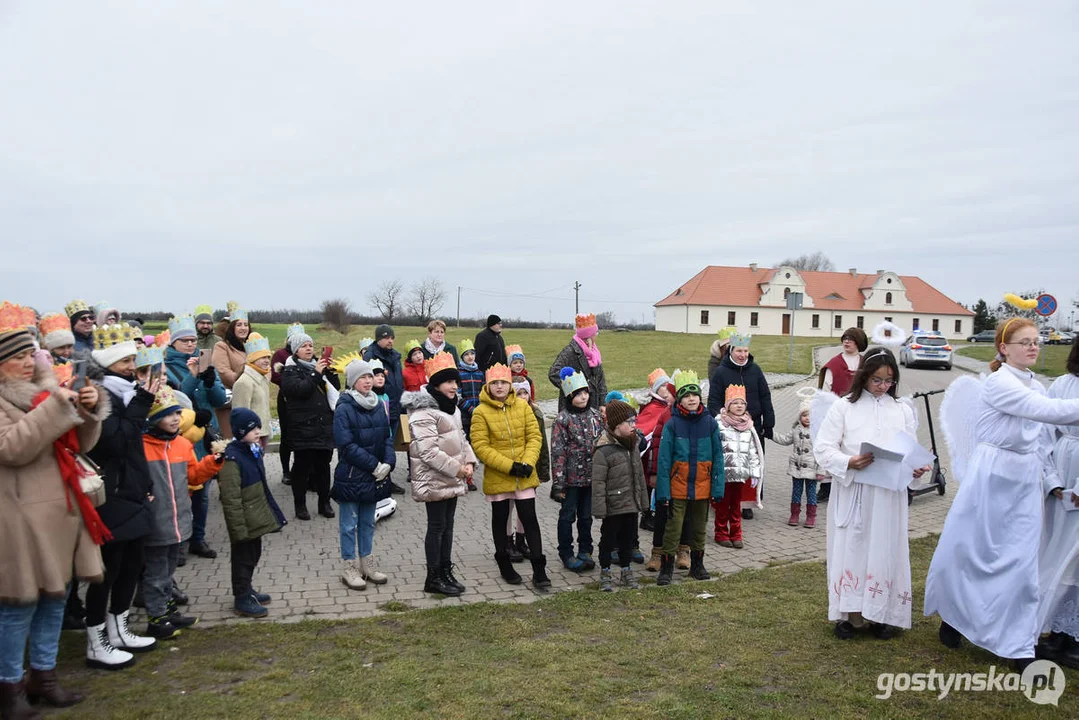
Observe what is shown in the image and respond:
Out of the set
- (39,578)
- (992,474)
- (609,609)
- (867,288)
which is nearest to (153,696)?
(39,578)

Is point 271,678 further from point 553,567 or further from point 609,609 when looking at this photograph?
point 553,567

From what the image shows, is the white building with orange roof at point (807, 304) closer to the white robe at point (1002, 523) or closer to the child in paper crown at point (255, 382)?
the child in paper crown at point (255, 382)

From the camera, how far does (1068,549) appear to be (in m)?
4.55

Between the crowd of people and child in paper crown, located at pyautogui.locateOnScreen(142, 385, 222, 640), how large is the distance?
15mm

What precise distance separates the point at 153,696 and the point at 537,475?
3.22 m

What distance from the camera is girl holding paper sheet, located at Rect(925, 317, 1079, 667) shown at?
14.2ft

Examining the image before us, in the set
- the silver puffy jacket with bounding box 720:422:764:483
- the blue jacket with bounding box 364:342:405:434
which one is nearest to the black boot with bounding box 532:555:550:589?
the silver puffy jacket with bounding box 720:422:764:483

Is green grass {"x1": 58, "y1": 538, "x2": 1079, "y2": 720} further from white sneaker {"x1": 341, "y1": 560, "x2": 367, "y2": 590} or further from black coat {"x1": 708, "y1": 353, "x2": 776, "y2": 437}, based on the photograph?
black coat {"x1": 708, "y1": 353, "x2": 776, "y2": 437}

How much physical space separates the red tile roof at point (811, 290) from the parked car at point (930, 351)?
126 feet

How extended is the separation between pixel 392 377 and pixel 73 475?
561 centimetres

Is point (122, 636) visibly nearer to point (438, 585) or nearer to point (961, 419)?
point (438, 585)

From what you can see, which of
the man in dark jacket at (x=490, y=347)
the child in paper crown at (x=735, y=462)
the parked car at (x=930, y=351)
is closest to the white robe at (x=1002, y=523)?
the child in paper crown at (x=735, y=462)

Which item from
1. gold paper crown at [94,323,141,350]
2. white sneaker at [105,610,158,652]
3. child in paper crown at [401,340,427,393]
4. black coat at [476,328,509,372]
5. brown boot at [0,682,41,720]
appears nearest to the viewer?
brown boot at [0,682,41,720]

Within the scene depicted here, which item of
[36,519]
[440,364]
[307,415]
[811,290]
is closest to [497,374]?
[440,364]
